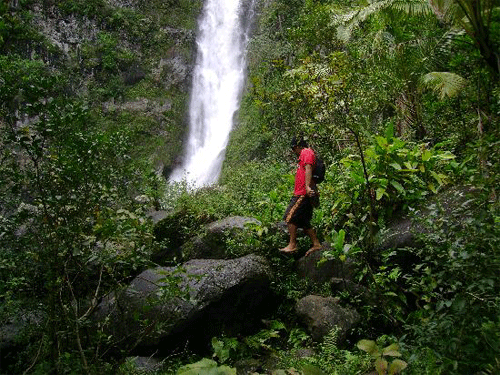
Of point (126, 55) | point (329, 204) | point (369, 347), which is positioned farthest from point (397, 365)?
point (126, 55)

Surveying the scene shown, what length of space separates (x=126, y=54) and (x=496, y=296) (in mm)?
23003

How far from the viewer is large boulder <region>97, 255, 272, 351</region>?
5.23 m

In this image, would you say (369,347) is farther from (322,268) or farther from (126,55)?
(126,55)

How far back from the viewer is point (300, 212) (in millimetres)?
6008

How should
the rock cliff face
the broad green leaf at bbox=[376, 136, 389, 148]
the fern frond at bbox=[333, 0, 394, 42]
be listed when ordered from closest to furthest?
the broad green leaf at bbox=[376, 136, 389, 148], the fern frond at bbox=[333, 0, 394, 42], the rock cliff face

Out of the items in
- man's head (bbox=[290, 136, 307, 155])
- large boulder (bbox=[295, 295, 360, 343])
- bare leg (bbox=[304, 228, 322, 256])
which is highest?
man's head (bbox=[290, 136, 307, 155])

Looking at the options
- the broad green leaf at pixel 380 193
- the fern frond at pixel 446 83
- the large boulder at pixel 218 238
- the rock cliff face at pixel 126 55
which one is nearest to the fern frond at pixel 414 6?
the fern frond at pixel 446 83

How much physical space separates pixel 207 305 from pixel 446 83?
17.2ft

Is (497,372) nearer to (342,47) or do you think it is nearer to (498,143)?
(498,143)

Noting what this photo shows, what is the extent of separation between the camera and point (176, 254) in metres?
7.27

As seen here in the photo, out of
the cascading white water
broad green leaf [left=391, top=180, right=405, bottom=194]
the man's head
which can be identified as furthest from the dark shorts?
the cascading white water

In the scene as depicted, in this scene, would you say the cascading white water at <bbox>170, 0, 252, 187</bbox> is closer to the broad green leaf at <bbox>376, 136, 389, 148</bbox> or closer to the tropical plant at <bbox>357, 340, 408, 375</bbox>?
the broad green leaf at <bbox>376, 136, 389, 148</bbox>

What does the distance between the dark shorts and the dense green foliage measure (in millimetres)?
387

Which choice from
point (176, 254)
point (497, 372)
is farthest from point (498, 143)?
point (176, 254)
